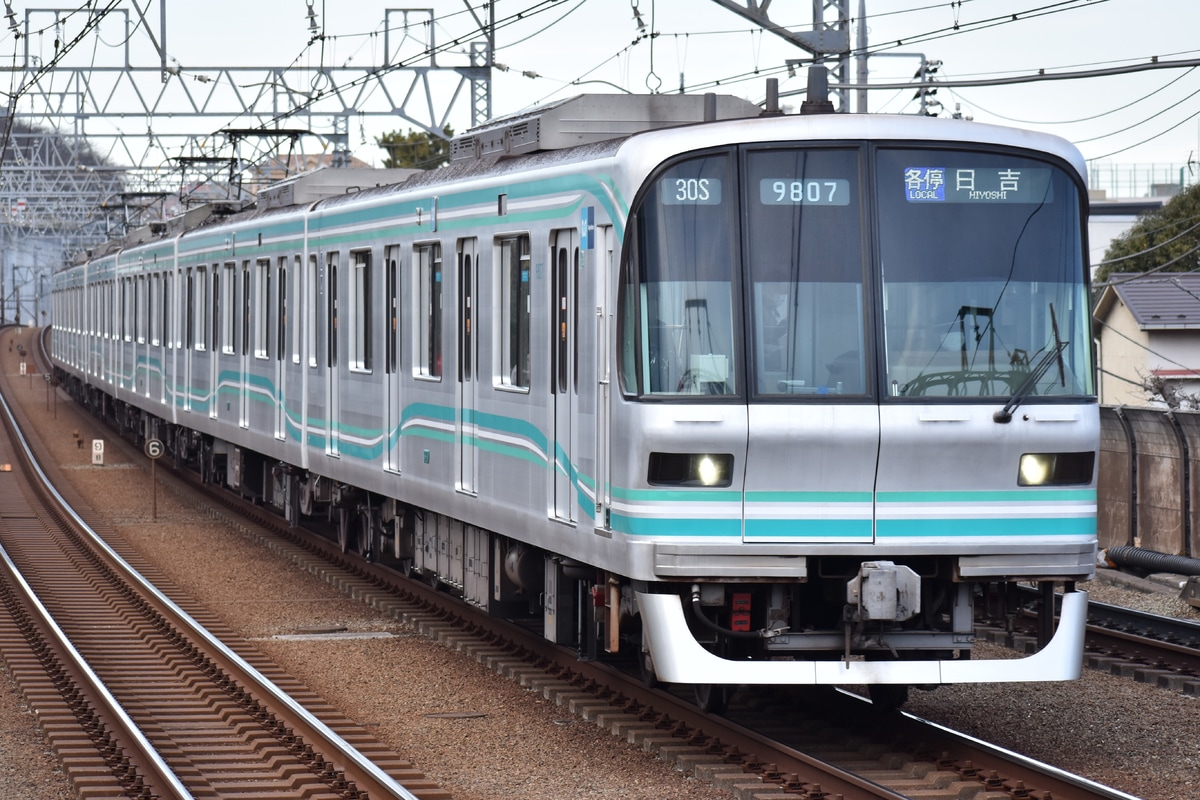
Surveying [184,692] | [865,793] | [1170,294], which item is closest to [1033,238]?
[865,793]

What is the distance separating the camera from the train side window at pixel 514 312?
396 inches

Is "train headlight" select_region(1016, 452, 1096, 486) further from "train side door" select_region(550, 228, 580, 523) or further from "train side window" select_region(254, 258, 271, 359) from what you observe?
"train side window" select_region(254, 258, 271, 359)

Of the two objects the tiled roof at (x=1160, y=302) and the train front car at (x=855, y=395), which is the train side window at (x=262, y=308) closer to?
the train front car at (x=855, y=395)

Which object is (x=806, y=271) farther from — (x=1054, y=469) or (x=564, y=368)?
(x=564, y=368)

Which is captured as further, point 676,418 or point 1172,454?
point 1172,454

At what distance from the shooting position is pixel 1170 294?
3556cm

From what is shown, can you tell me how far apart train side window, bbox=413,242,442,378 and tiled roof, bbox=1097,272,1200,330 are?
23207 millimetres

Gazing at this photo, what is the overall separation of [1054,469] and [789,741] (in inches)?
70.7

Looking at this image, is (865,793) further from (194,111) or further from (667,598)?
(194,111)

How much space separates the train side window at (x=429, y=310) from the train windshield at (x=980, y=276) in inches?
166

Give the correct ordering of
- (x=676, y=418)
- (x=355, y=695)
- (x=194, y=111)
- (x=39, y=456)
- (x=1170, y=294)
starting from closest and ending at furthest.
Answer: (x=676, y=418) → (x=355, y=695) → (x=39, y=456) → (x=194, y=111) → (x=1170, y=294)

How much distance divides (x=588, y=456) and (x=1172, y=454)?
32.2 feet

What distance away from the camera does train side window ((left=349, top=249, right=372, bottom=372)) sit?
44.9ft

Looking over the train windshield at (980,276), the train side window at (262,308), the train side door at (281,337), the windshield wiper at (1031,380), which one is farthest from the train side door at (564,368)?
the train side window at (262,308)
